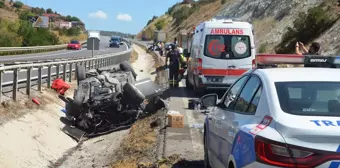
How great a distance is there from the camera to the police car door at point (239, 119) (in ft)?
16.4

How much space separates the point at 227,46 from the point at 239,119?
13460 millimetres

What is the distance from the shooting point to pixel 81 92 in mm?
16016

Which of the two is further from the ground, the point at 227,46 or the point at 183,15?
the point at 183,15

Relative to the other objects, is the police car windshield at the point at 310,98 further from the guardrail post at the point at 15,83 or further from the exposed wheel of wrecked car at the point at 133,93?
the exposed wheel of wrecked car at the point at 133,93

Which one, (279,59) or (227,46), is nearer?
(279,59)

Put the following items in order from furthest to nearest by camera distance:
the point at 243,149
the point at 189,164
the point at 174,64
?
the point at 174,64, the point at 189,164, the point at 243,149

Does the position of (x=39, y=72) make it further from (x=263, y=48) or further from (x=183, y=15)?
(x=183, y=15)

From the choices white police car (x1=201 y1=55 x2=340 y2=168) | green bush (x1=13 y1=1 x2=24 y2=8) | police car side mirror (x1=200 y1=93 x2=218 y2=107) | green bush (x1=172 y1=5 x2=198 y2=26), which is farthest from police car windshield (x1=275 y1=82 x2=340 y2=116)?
green bush (x1=13 y1=1 x2=24 y2=8)

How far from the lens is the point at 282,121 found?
176 inches

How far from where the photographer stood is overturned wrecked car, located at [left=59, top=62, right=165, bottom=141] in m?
15.7

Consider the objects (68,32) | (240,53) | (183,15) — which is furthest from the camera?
(68,32)

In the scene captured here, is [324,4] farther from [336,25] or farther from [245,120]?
[245,120]

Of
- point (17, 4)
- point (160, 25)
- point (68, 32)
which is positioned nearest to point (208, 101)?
point (68, 32)

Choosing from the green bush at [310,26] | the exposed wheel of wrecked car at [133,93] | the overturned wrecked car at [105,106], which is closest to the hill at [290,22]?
the green bush at [310,26]
